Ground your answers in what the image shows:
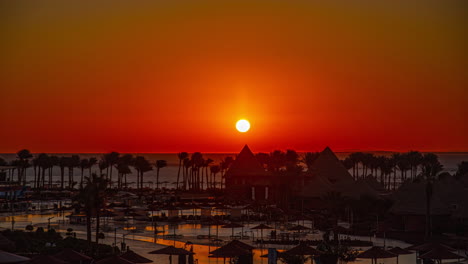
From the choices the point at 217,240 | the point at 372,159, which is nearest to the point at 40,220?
the point at 217,240

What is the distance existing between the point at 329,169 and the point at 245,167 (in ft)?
60.2

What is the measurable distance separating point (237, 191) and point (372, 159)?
124 ft

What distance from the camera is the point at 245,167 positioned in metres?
114

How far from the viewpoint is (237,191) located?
112812 millimetres

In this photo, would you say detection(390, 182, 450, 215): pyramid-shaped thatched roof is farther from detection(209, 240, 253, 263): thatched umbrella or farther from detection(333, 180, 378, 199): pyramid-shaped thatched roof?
detection(209, 240, 253, 263): thatched umbrella

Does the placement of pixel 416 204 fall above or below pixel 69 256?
above

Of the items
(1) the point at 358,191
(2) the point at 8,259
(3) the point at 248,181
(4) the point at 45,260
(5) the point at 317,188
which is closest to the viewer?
(2) the point at 8,259

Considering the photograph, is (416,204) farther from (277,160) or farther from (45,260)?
(277,160)

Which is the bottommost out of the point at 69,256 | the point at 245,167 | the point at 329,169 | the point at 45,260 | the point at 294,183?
the point at 69,256

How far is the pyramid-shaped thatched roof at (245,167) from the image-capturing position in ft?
372

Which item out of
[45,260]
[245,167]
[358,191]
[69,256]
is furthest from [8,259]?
[245,167]

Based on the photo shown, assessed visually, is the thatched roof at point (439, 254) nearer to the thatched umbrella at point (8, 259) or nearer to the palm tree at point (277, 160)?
the thatched umbrella at point (8, 259)

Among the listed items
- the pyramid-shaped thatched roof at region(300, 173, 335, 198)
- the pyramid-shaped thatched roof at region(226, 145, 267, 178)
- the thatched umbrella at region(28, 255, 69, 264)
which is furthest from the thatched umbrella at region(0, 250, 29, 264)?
the pyramid-shaped thatched roof at region(226, 145, 267, 178)

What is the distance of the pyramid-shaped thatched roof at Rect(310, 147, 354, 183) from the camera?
99.2 metres
